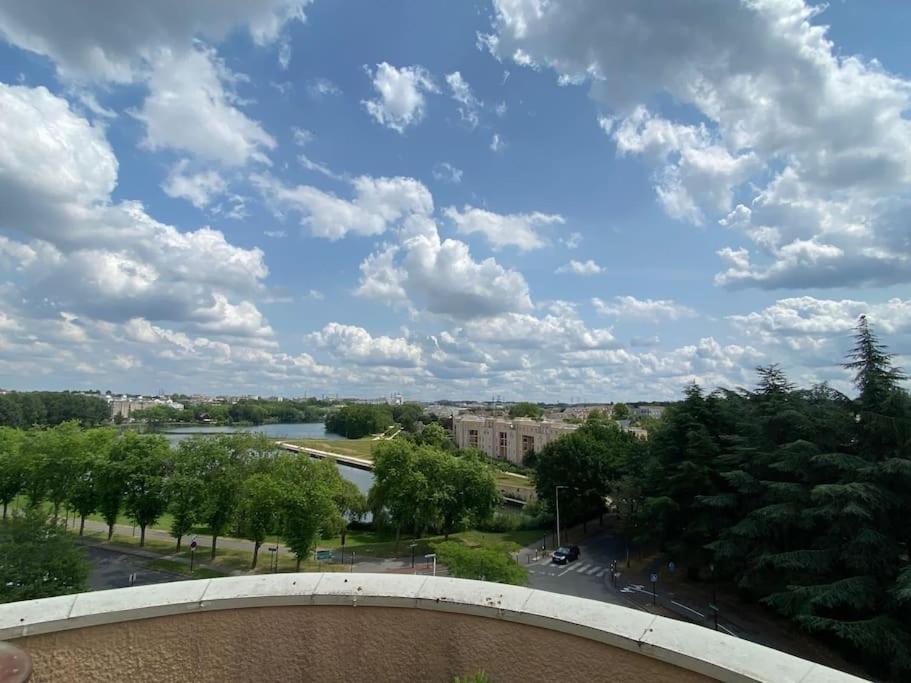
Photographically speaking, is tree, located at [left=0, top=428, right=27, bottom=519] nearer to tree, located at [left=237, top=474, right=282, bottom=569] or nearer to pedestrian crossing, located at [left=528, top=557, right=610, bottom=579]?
tree, located at [left=237, top=474, right=282, bottom=569]

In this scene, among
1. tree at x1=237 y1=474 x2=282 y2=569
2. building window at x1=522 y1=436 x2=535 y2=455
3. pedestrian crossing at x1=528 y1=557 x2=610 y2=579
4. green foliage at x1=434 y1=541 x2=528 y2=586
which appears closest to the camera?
green foliage at x1=434 y1=541 x2=528 y2=586

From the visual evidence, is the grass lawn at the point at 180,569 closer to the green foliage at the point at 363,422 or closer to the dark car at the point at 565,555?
the dark car at the point at 565,555

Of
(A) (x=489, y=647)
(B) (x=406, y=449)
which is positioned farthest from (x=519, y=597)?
(B) (x=406, y=449)

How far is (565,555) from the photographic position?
110 feet

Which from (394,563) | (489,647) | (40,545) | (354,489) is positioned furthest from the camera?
(354,489)

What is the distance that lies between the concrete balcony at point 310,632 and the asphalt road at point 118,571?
22.9 m

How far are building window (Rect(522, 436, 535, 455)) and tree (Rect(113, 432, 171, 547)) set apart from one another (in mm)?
62160

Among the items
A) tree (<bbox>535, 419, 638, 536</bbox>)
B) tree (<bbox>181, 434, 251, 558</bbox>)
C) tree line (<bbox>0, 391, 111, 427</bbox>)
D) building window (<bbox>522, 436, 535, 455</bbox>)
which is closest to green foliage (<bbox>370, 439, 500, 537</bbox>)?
tree (<bbox>535, 419, 638, 536</bbox>)

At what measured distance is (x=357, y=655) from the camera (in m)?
5.19

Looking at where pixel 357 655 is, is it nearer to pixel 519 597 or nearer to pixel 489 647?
pixel 489 647

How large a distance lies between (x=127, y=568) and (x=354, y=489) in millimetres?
16165

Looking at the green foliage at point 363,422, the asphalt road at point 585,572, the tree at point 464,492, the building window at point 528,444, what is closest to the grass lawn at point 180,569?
the tree at point 464,492

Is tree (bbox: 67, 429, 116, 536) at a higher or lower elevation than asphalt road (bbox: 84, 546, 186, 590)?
Result: higher

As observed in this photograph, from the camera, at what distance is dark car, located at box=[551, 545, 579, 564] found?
33062 millimetres
